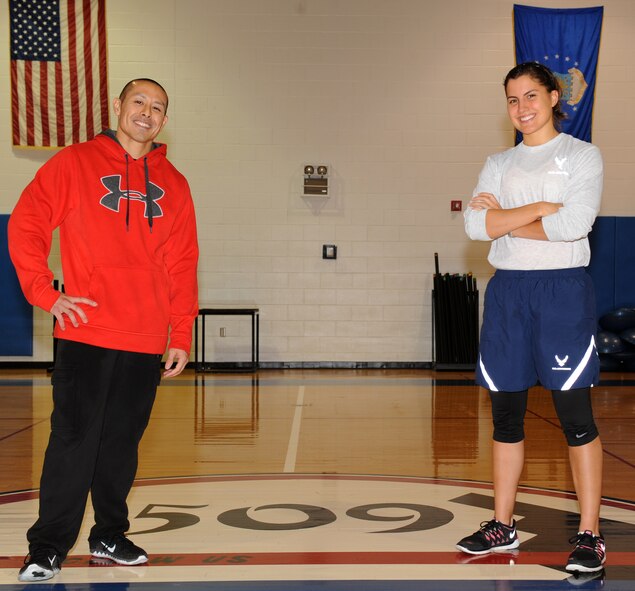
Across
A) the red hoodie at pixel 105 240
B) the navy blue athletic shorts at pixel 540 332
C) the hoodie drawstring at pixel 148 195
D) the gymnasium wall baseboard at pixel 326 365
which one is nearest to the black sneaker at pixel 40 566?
the red hoodie at pixel 105 240

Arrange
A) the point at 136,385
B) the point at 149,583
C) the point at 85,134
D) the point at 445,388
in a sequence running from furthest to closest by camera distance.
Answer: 1. the point at 85,134
2. the point at 445,388
3. the point at 136,385
4. the point at 149,583

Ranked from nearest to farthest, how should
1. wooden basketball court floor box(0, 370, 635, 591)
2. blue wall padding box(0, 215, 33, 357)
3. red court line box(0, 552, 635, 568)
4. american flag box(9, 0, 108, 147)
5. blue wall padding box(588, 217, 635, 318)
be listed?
wooden basketball court floor box(0, 370, 635, 591), red court line box(0, 552, 635, 568), american flag box(9, 0, 108, 147), blue wall padding box(0, 215, 33, 357), blue wall padding box(588, 217, 635, 318)

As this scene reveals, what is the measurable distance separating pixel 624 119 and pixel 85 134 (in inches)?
253

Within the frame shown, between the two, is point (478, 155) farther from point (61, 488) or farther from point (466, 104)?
point (61, 488)

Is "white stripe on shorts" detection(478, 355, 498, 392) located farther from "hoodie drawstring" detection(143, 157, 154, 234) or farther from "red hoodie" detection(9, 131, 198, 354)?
"hoodie drawstring" detection(143, 157, 154, 234)

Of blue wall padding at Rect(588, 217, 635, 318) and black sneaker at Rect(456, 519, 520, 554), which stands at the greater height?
blue wall padding at Rect(588, 217, 635, 318)

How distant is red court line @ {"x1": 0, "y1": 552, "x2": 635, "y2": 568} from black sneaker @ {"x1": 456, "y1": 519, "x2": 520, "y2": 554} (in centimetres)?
3

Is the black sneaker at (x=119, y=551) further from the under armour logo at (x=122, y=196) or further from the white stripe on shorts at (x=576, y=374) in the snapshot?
the white stripe on shorts at (x=576, y=374)

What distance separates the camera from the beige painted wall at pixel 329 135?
10422 mm

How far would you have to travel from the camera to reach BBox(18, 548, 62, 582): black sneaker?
A: 2.59m

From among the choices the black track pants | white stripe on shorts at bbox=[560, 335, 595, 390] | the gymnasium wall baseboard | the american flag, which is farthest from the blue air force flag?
the black track pants

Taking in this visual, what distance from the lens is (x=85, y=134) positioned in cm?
1022

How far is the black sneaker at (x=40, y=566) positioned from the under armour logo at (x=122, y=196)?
107 centimetres

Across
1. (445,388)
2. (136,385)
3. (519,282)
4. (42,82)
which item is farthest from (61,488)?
(42,82)
